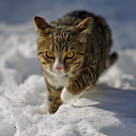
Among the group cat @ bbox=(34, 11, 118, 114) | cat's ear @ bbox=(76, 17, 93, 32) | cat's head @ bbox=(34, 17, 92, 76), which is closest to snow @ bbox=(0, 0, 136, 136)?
cat @ bbox=(34, 11, 118, 114)

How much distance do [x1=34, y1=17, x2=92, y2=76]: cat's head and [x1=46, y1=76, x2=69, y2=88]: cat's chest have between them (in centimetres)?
12

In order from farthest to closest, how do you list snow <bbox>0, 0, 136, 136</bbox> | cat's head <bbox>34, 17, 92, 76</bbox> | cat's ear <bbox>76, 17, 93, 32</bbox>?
cat's ear <bbox>76, 17, 93, 32</bbox>, cat's head <bbox>34, 17, 92, 76</bbox>, snow <bbox>0, 0, 136, 136</bbox>

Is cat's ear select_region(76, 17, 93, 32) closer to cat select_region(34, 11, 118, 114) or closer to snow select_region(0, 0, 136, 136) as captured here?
cat select_region(34, 11, 118, 114)

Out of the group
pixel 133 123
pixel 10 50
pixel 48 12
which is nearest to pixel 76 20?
pixel 133 123

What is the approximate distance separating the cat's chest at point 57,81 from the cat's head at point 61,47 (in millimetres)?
124

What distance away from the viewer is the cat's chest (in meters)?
3.06

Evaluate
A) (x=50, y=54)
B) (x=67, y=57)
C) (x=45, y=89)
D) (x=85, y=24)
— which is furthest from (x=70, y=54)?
(x=45, y=89)

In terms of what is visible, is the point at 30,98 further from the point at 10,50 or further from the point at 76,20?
→ the point at 10,50

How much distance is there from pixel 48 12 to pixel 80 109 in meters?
4.13

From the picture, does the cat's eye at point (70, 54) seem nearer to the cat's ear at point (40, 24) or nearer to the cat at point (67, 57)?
the cat at point (67, 57)

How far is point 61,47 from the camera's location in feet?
9.23

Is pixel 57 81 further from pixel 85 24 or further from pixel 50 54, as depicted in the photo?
pixel 85 24

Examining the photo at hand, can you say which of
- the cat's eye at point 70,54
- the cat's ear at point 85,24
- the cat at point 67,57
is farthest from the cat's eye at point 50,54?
the cat's ear at point 85,24

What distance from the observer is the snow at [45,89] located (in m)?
2.43
